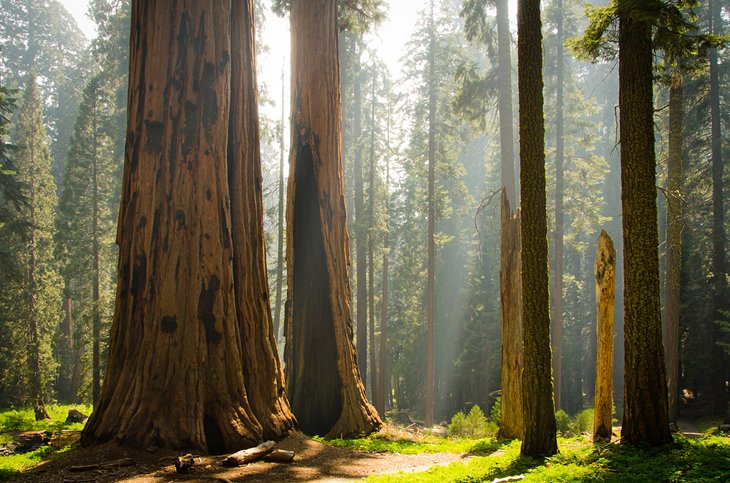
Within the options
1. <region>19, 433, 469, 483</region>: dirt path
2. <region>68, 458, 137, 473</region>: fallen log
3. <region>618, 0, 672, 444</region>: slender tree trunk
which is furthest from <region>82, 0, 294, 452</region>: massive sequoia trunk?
<region>618, 0, 672, 444</region>: slender tree trunk

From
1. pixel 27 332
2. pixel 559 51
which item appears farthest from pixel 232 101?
pixel 559 51

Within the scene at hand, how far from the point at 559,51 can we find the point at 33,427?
26.7 m

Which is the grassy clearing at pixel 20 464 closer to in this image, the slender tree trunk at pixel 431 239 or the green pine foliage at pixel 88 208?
the slender tree trunk at pixel 431 239

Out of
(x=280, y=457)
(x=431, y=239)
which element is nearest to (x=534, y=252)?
(x=280, y=457)

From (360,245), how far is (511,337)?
1663cm

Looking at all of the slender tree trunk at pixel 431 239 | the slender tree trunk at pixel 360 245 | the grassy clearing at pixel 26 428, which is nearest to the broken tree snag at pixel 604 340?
the grassy clearing at pixel 26 428

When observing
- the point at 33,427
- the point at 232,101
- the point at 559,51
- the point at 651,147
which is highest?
the point at 559,51

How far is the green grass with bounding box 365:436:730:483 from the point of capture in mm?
5449

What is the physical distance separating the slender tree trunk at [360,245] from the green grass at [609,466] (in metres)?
17.4

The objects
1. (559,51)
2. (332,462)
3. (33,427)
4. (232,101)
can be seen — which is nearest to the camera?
(332,462)

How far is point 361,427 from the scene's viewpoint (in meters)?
9.96

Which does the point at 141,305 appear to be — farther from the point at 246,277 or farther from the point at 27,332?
the point at 27,332

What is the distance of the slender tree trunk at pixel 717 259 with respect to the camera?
21656 mm

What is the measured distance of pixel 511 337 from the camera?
10211 millimetres
